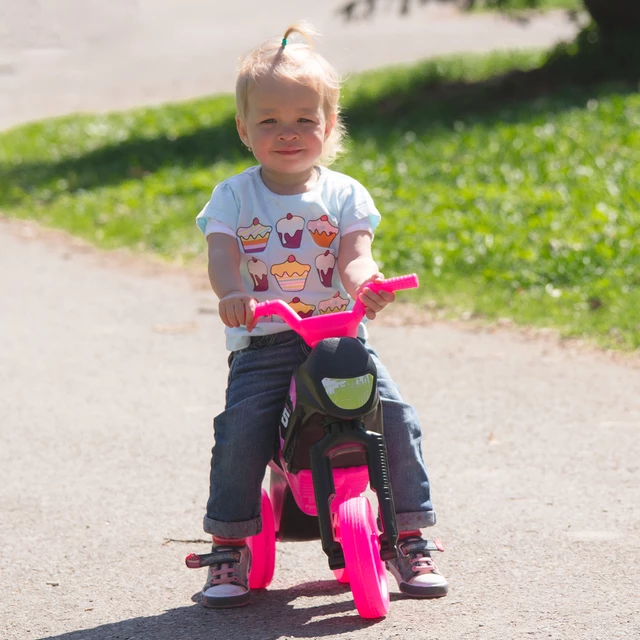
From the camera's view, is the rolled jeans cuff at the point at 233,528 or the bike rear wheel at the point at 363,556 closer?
the bike rear wheel at the point at 363,556

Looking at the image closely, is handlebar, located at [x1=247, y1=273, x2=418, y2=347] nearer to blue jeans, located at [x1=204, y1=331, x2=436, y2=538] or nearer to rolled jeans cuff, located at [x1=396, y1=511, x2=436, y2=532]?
blue jeans, located at [x1=204, y1=331, x2=436, y2=538]

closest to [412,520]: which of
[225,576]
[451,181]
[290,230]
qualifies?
[225,576]

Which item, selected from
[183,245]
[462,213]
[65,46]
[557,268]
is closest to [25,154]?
[183,245]

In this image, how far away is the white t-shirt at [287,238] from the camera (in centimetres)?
321

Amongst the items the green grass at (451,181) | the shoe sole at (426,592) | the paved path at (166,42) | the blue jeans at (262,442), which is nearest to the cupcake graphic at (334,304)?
the blue jeans at (262,442)

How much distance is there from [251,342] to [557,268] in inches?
147

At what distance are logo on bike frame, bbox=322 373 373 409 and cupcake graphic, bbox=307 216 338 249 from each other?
0.45 m

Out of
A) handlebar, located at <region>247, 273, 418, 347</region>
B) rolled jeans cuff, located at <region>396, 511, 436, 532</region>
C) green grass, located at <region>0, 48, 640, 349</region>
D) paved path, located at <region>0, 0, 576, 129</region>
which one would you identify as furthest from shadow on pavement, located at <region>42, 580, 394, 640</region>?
paved path, located at <region>0, 0, 576, 129</region>

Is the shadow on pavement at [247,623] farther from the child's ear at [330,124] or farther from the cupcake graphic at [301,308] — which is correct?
the child's ear at [330,124]

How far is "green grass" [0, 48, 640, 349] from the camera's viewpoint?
6.64 meters

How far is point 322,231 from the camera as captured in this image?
3230mm

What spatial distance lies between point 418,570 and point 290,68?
1399 mm

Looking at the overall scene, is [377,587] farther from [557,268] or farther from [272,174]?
[557,268]

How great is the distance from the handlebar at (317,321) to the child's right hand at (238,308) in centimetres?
2
